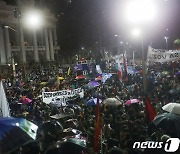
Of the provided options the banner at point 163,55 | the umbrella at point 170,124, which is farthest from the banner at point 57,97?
Answer: the umbrella at point 170,124

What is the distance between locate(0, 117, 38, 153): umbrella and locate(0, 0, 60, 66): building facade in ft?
121

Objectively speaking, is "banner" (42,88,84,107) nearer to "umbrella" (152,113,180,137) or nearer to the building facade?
"umbrella" (152,113,180,137)

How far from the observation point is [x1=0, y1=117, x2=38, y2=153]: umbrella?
7.09m

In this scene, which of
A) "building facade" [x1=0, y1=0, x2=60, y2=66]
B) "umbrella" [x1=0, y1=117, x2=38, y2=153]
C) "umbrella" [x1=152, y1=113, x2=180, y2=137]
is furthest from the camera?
"building facade" [x1=0, y1=0, x2=60, y2=66]

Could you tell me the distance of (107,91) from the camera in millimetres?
17938

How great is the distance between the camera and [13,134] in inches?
290

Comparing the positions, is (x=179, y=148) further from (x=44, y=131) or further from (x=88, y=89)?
(x=88, y=89)

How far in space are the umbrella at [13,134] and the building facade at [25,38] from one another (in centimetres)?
3699

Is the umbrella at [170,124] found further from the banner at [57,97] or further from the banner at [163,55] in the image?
the banner at [163,55]

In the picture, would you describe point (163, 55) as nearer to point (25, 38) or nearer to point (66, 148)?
point (66, 148)

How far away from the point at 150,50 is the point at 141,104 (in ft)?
11.3

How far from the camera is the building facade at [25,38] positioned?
154 ft

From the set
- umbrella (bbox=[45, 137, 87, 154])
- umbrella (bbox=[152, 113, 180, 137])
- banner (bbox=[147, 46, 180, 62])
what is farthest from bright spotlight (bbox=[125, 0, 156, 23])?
umbrella (bbox=[45, 137, 87, 154])

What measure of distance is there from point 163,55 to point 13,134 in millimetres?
9727
